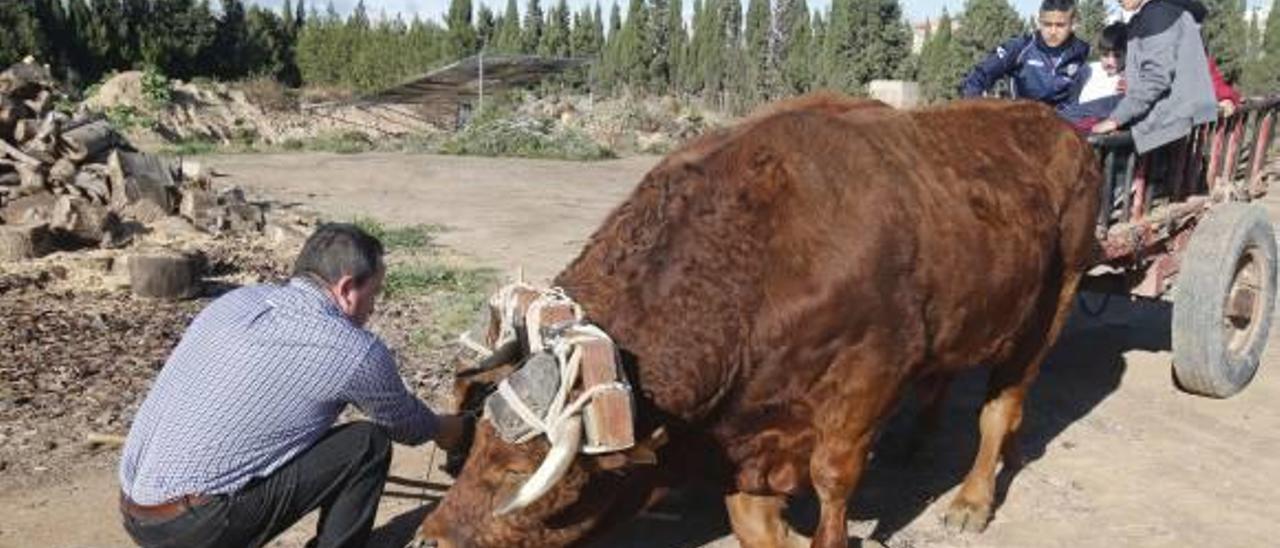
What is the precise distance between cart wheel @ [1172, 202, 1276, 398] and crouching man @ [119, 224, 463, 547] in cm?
398

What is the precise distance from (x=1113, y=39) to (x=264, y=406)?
4775 millimetres

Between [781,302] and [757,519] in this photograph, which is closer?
[781,302]

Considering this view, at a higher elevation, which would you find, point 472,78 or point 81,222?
point 472,78

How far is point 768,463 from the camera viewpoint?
3531mm

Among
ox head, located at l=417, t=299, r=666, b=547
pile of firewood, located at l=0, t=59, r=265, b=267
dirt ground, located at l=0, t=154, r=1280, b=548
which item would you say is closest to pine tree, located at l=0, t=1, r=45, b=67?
pile of firewood, located at l=0, t=59, r=265, b=267

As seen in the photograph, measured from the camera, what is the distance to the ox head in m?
2.67

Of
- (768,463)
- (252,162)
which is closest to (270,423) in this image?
(768,463)

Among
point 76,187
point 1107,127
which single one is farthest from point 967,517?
point 76,187

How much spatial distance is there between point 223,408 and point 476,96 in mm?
29278

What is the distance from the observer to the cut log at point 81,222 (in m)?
9.38

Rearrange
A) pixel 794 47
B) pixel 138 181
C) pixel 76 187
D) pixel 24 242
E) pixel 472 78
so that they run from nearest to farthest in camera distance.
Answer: pixel 24 242 < pixel 76 187 < pixel 138 181 < pixel 472 78 < pixel 794 47

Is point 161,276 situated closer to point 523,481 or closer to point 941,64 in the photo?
point 523,481

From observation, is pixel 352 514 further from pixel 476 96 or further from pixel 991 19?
pixel 991 19

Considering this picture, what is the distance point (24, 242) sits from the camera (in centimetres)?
883
